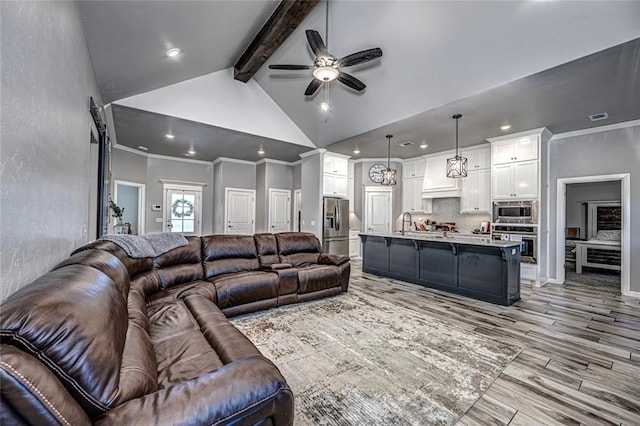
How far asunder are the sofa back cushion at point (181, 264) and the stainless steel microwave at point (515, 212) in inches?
226

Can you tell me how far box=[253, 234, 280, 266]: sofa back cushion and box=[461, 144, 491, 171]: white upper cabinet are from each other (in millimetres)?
5095

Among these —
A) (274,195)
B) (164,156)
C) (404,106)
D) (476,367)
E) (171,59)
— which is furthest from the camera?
(274,195)

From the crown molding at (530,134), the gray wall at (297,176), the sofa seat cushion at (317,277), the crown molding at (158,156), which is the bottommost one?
the sofa seat cushion at (317,277)

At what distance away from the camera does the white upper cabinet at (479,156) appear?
6.27 meters

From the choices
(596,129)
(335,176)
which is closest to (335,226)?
(335,176)

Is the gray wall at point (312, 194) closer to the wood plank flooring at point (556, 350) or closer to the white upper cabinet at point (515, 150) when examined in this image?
the wood plank flooring at point (556, 350)

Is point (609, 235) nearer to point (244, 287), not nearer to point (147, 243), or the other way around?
point (244, 287)

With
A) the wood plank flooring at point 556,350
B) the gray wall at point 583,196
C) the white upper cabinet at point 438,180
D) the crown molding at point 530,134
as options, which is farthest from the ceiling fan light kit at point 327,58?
the gray wall at point 583,196

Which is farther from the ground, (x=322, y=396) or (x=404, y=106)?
(x=404, y=106)

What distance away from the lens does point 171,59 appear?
3717mm

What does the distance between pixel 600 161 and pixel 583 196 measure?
391cm

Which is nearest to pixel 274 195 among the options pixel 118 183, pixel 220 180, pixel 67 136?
pixel 220 180

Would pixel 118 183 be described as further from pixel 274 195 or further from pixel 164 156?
pixel 274 195

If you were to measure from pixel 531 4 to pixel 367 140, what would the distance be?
3.63 m
